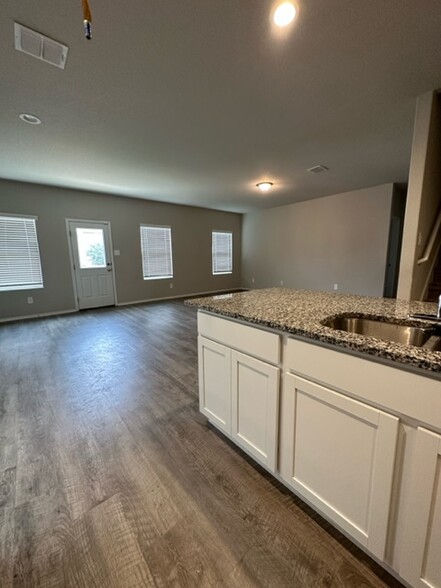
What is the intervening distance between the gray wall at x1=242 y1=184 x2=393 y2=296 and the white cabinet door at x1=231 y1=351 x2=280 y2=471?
5196 mm

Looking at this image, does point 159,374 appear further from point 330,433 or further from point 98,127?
point 98,127

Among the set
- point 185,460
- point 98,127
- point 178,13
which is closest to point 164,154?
point 98,127

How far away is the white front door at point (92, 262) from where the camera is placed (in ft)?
17.7

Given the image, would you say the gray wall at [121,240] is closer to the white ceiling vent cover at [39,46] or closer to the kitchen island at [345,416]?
the white ceiling vent cover at [39,46]

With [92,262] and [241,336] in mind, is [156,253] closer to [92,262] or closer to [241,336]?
[92,262]

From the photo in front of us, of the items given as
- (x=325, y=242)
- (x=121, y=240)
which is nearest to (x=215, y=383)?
(x=121, y=240)

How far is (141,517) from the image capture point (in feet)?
4.02

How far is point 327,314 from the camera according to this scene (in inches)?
53.8

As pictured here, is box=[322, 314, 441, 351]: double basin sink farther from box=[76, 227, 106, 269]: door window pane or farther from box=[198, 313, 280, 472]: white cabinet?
box=[76, 227, 106, 269]: door window pane

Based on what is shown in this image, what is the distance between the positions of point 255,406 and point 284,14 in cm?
224

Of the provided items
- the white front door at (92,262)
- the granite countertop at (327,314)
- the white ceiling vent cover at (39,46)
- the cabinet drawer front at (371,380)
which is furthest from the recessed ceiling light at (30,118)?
the cabinet drawer front at (371,380)

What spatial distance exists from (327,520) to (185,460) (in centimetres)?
82

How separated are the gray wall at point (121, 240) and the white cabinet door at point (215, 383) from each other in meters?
4.78

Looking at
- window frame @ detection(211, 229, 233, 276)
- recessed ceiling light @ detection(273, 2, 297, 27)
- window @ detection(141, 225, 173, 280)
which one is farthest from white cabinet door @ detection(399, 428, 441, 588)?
window frame @ detection(211, 229, 233, 276)
